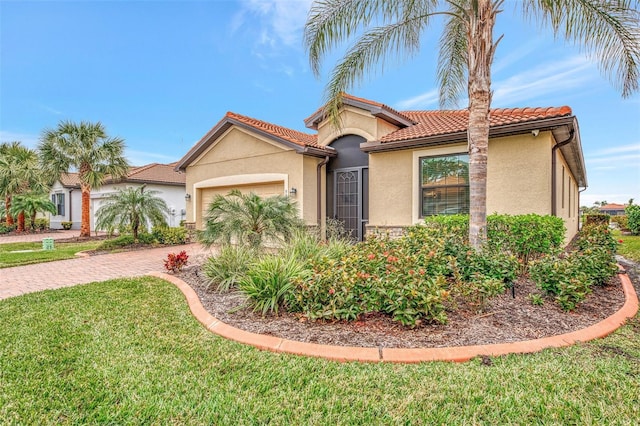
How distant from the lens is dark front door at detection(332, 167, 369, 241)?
12.1 meters

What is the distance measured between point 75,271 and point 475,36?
1166 cm

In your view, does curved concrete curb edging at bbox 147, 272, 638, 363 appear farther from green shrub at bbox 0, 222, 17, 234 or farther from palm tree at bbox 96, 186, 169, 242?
green shrub at bbox 0, 222, 17, 234

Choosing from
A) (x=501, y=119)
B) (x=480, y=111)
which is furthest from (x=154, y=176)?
(x=480, y=111)

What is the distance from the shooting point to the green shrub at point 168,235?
48.7ft

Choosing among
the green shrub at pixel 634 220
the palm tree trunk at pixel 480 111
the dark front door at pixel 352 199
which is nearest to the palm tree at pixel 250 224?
the palm tree trunk at pixel 480 111

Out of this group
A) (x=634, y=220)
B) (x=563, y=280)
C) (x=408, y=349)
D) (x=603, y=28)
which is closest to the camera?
(x=408, y=349)

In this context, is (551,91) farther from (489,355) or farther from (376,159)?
(489,355)

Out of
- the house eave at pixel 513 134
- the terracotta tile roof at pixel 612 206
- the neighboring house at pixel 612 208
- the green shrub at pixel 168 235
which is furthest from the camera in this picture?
the terracotta tile roof at pixel 612 206

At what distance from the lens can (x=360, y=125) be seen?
12.1 m

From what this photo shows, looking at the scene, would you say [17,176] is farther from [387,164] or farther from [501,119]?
[501,119]

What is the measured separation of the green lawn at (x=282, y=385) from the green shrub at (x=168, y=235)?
11.4 m

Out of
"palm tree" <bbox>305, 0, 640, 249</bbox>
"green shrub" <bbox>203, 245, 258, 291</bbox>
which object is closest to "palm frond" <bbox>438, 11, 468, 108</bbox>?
"palm tree" <bbox>305, 0, 640, 249</bbox>

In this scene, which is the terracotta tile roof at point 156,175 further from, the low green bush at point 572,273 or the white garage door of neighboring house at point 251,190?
the low green bush at point 572,273

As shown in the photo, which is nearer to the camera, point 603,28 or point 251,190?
point 603,28
